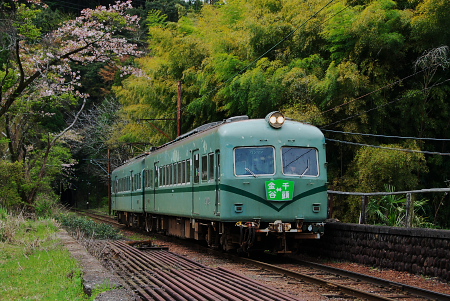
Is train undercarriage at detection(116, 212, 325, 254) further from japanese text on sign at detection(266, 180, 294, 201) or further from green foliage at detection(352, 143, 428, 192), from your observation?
green foliage at detection(352, 143, 428, 192)

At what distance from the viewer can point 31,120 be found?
22969mm

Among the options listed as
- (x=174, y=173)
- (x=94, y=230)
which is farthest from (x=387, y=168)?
(x=94, y=230)

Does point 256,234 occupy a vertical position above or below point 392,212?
below

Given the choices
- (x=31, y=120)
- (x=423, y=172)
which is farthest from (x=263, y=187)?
(x=31, y=120)

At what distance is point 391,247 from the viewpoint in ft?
31.2

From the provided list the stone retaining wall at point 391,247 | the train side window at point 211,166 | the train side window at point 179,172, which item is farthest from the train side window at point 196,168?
the stone retaining wall at point 391,247

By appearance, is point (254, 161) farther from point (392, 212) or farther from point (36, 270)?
point (36, 270)

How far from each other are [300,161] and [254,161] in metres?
0.89

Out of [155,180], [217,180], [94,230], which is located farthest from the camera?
[155,180]

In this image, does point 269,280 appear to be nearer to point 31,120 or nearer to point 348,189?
Answer: point 348,189

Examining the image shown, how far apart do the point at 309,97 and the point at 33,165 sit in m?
12.5

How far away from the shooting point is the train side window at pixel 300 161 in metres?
11.1

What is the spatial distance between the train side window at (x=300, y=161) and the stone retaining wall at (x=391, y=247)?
117cm

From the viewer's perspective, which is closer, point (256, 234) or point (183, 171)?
point (256, 234)
